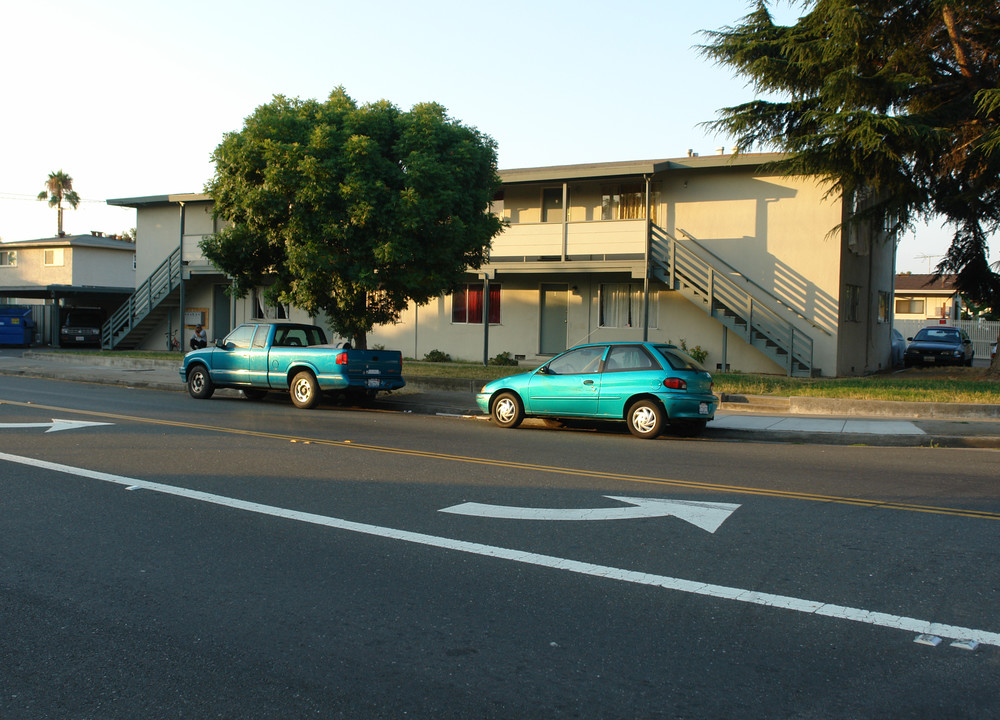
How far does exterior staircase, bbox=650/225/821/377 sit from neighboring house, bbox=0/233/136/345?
94.8 feet

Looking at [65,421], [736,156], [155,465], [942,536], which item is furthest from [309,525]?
[736,156]

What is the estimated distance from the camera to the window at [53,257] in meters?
43.0

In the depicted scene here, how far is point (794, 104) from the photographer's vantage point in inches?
791

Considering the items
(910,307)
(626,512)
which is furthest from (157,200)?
(910,307)

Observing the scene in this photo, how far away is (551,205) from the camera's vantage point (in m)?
26.8

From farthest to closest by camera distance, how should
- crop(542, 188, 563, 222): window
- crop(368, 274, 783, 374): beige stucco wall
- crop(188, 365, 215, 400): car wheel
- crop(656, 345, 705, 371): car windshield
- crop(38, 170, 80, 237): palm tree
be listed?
crop(38, 170, 80, 237): palm tree, crop(542, 188, 563, 222): window, crop(368, 274, 783, 374): beige stucco wall, crop(188, 365, 215, 400): car wheel, crop(656, 345, 705, 371): car windshield

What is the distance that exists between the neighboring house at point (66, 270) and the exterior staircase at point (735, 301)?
94.8 ft

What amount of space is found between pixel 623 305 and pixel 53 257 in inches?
1251

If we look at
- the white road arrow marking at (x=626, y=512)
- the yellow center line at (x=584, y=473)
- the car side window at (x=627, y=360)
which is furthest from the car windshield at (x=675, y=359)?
the white road arrow marking at (x=626, y=512)

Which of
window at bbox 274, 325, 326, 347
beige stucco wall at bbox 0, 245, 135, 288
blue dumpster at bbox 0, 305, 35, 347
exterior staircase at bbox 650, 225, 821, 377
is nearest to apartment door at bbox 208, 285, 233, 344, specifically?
blue dumpster at bbox 0, 305, 35, 347

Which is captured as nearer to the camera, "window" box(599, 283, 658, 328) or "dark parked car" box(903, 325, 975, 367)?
"window" box(599, 283, 658, 328)

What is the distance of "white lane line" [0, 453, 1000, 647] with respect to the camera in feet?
15.0

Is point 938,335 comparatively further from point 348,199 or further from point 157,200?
point 157,200

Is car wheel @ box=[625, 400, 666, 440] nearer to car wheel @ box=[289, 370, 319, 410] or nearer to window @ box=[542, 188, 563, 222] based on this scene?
car wheel @ box=[289, 370, 319, 410]
